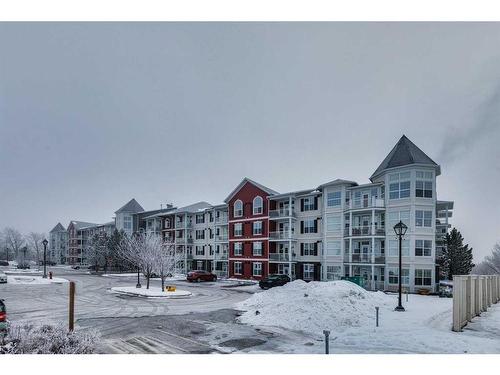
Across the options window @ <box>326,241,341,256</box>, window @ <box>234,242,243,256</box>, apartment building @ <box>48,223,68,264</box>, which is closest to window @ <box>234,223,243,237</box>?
window @ <box>234,242,243,256</box>

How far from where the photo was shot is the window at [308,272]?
97.6 feet

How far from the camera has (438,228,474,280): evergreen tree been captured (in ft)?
92.6

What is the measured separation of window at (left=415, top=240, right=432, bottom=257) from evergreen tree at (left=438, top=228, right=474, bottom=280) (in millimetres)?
5768

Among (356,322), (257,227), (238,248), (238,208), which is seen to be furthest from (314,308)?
(238,248)

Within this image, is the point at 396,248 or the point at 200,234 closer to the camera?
the point at 396,248

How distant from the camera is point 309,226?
100ft

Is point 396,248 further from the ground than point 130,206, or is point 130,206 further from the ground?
point 130,206

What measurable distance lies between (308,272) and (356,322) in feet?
60.5

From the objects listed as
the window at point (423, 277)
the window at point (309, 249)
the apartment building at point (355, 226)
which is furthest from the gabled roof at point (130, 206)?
the window at point (423, 277)

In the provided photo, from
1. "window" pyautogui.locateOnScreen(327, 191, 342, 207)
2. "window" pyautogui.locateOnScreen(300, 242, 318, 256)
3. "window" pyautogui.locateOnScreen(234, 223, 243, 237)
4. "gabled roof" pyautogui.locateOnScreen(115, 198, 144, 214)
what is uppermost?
"window" pyautogui.locateOnScreen(327, 191, 342, 207)

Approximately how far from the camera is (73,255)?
51188 mm

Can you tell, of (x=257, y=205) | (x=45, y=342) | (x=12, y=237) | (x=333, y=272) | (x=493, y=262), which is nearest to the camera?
(x=45, y=342)

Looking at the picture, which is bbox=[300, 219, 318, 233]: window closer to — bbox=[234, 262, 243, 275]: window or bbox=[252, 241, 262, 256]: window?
bbox=[252, 241, 262, 256]: window

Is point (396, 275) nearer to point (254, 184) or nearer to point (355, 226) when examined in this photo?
point (355, 226)
